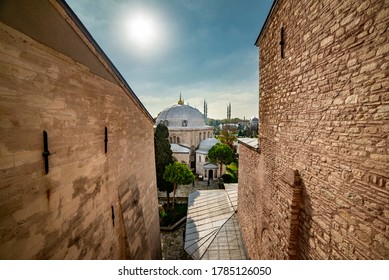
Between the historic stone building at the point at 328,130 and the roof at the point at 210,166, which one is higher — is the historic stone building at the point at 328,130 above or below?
above

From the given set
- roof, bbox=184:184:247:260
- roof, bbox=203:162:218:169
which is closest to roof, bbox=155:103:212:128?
roof, bbox=203:162:218:169

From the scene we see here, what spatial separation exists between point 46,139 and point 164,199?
1777cm

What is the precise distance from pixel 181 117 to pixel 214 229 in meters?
23.7

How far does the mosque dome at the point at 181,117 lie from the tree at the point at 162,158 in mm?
12312

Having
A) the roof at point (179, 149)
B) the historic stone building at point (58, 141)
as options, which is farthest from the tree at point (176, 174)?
the historic stone building at point (58, 141)

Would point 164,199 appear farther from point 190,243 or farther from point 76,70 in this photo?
point 76,70

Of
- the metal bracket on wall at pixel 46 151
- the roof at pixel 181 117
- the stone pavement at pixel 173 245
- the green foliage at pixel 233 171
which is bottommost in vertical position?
the stone pavement at pixel 173 245

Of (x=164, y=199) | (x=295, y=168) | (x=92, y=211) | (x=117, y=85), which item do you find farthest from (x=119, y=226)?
(x=164, y=199)

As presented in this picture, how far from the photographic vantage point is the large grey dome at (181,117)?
30.3 meters

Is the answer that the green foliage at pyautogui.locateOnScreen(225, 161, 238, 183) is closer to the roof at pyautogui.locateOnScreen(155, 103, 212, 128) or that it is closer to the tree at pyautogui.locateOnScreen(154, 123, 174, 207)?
the roof at pyautogui.locateOnScreen(155, 103, 212, 128)

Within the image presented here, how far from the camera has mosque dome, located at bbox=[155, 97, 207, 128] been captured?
99.5 ft

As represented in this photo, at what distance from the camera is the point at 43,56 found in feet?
8.22

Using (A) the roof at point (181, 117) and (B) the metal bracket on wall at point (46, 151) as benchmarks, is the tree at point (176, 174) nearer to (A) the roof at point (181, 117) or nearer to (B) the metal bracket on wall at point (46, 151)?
(B) the metal bracket on wall at point (46, 151)

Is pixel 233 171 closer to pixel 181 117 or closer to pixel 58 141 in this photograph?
pixel 181 117
